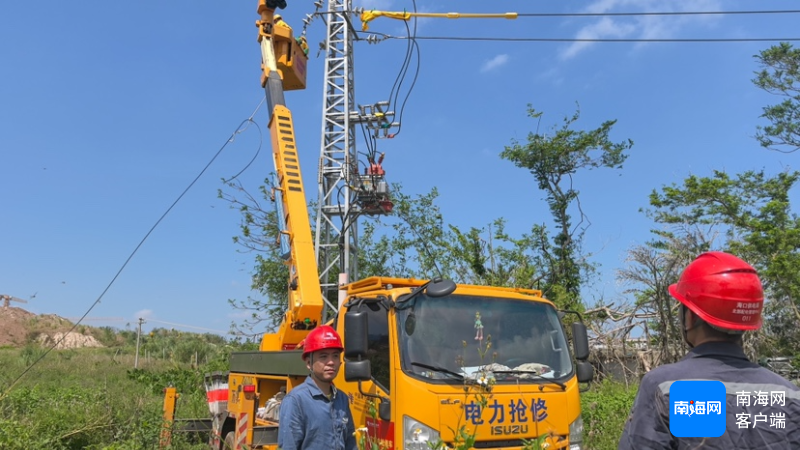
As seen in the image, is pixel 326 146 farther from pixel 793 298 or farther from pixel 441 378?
pixel 793 298

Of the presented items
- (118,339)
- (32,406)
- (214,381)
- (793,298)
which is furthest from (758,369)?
(118,339)

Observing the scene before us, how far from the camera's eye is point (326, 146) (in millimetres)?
13586

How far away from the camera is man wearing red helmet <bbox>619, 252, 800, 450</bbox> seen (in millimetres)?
1673

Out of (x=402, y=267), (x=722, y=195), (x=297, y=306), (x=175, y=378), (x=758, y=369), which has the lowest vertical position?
(x=175, y=378)

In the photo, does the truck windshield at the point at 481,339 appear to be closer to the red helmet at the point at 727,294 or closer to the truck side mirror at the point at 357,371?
the truck side mirror at the point at 357,371

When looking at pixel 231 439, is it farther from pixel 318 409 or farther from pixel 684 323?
pixel 684 323

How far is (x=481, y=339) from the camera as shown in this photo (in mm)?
4379

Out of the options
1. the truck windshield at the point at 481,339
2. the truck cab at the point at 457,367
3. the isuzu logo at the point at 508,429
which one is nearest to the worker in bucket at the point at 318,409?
the truck cab at the point at 457,367

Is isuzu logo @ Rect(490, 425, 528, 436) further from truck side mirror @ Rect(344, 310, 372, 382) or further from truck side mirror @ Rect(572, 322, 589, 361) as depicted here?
truck side mirror @ Rect(572, 322, 589, 361)

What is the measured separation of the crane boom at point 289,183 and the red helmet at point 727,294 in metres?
5.05

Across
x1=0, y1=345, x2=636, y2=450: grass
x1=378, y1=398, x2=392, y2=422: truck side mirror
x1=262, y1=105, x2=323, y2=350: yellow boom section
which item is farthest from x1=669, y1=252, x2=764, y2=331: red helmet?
x1=0, y1=345, x2=636, y2=450: grass

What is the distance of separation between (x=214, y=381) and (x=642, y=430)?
24.1ft

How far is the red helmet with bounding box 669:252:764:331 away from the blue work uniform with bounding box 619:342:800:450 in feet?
0.27

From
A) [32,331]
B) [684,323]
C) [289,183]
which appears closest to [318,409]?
[684,323]
